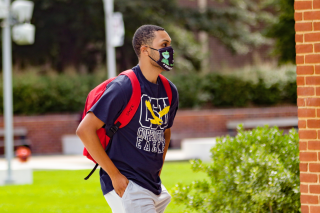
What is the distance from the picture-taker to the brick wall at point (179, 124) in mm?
18078

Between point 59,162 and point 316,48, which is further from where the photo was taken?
point 59,162

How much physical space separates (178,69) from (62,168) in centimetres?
927

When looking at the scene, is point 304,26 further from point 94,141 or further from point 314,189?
point 94,141

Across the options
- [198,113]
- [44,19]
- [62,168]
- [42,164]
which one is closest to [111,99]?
[62,168]

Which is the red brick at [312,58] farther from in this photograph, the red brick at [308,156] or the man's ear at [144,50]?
the man's ear at [144,50]

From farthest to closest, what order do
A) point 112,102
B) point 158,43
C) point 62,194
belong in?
point 62,194, point 158,43, point 112,102

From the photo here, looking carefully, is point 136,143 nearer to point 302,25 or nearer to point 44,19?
point 302,25

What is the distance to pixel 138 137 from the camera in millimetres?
3186

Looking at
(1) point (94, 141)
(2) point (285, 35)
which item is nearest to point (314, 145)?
(1) point (94, 141)

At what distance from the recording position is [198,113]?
64.2 ft

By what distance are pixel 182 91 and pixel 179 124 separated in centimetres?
152

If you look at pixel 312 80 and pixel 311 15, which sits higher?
pixel 311 15

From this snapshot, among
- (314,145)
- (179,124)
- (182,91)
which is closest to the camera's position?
(314,145)

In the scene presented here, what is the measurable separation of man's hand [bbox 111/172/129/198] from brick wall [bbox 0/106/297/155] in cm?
1521
